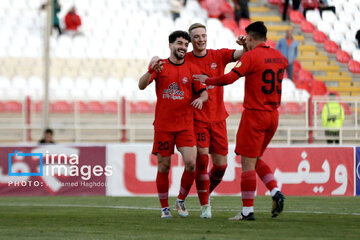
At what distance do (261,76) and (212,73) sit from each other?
3.74 feet

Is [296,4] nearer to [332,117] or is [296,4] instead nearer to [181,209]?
[332,117]

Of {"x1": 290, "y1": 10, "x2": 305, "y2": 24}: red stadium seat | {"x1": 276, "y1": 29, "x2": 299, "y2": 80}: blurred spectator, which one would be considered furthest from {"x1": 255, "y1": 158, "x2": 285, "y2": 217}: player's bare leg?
{"x1": 290, "y1": 10, "x2": 305, "y2": 24}: red stadium seat

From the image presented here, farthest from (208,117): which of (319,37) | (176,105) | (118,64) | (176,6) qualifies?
(176,6)

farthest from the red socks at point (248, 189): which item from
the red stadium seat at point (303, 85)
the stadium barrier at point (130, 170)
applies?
the red stadium seat at point (303, 85)

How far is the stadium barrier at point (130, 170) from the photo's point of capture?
14.9 metres

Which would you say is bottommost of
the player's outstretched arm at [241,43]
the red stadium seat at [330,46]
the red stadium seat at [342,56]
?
the player's outstretched arm at [241,43]

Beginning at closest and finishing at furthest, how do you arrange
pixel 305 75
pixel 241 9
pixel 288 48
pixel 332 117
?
pixel 332 117, pixel 288 48, pixel 305 75, pixel 241 9

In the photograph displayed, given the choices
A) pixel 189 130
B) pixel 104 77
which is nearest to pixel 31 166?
pixel 189 130

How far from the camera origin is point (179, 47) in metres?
9.05

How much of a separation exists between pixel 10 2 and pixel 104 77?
583cm

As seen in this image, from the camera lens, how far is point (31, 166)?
14938 millimetres

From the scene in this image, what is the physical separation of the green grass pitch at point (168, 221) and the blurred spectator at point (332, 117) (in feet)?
16.0

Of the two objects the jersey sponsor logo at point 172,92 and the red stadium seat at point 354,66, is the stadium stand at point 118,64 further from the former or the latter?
the jersey sponsor logo at point 172,92

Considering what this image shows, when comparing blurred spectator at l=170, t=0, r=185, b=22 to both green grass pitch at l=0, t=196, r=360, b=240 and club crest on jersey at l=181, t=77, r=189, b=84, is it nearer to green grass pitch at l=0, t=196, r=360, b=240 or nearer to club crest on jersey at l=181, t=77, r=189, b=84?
green grass pitch at l=0, t=196, r=360, b=240
